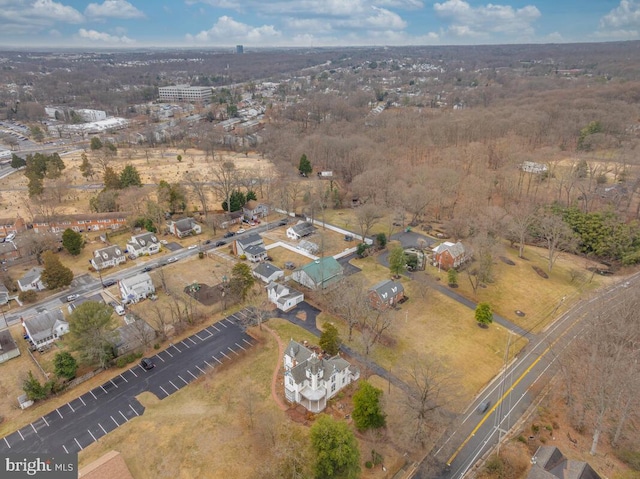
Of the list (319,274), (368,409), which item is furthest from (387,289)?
(368,409)

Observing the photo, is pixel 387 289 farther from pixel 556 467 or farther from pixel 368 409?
pixel 556 467

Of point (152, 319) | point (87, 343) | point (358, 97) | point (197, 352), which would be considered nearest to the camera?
point (87, 343)

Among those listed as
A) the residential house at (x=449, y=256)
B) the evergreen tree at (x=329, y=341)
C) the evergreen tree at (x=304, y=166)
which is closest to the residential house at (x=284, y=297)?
the evergreen tree at (x=329, y=341)

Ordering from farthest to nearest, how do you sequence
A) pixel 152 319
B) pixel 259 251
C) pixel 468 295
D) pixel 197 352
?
1. pixel 259 251
2. pixel 468 295
3. pixel 152 319
4. pixel 197 352

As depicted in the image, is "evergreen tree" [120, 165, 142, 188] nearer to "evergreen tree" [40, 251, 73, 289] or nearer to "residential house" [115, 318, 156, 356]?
"evergreen tree" [40, 251, 73, 289]

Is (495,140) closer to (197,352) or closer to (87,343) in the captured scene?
(197,352)

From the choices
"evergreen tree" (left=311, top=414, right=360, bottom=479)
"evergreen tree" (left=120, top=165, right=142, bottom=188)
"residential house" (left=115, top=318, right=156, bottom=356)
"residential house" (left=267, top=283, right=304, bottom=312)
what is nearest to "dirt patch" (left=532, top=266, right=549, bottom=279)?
"residential house" (left=267, top=283, right=304, bottom=312)

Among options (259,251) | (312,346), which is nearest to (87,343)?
(312,346)

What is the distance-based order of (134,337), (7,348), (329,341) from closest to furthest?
1. (329,341)
2. (7,348)
3. (134,337)
